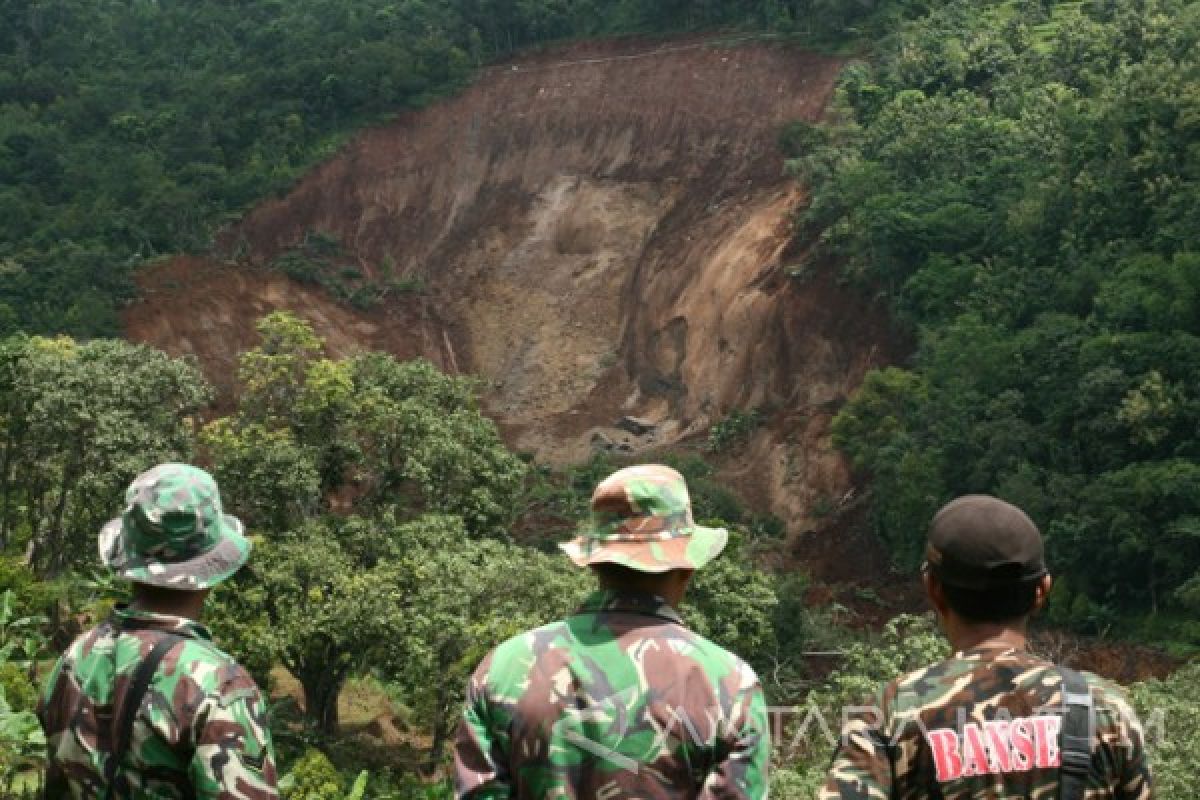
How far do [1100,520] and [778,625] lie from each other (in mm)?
5301

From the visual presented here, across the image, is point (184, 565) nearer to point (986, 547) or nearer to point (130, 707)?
point (130, 707)

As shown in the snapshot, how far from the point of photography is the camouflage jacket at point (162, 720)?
13.1 feet

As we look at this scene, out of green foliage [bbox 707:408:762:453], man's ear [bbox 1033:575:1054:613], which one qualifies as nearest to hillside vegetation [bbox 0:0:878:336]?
green foliage [bbox 707:408:762:453]

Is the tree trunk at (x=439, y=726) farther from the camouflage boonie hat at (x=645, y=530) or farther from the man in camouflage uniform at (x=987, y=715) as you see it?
the man in camouflage uniform at (x=987, y=715)

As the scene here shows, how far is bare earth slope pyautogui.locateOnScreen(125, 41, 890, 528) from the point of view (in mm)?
35375

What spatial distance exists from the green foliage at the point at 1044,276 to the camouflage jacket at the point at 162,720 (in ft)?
66.7

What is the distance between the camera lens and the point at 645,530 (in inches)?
158

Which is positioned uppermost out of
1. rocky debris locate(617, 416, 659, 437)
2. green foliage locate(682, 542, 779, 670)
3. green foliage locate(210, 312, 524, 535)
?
green foliage locate(210, 312, 524, 535)

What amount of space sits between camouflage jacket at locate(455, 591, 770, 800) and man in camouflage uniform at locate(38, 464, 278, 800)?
0.60 m

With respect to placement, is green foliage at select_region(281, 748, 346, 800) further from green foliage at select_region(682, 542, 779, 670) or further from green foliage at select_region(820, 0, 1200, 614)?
green foliage at select_region(820, 0, 1200, 614)

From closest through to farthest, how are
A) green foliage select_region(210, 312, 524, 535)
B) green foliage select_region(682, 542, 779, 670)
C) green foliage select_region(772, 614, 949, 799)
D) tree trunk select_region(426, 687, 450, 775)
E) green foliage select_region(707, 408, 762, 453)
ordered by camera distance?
green foliage select_region(772, 614, 949, 799) < tree trunk select_region(426, 687, 450, 775) < green foliage select_region(682, 542, 779, 670) < green foliage select_region(210, 312, 524, 535) < green foliage select_region(707, 408, 762, 453)

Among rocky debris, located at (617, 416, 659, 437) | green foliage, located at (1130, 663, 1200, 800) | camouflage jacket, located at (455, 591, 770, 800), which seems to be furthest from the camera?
rocky debris, located at (617, 416, 659, 437)

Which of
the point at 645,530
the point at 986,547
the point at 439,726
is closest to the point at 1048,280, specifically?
the point at 439,726

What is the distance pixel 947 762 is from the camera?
138 inches
